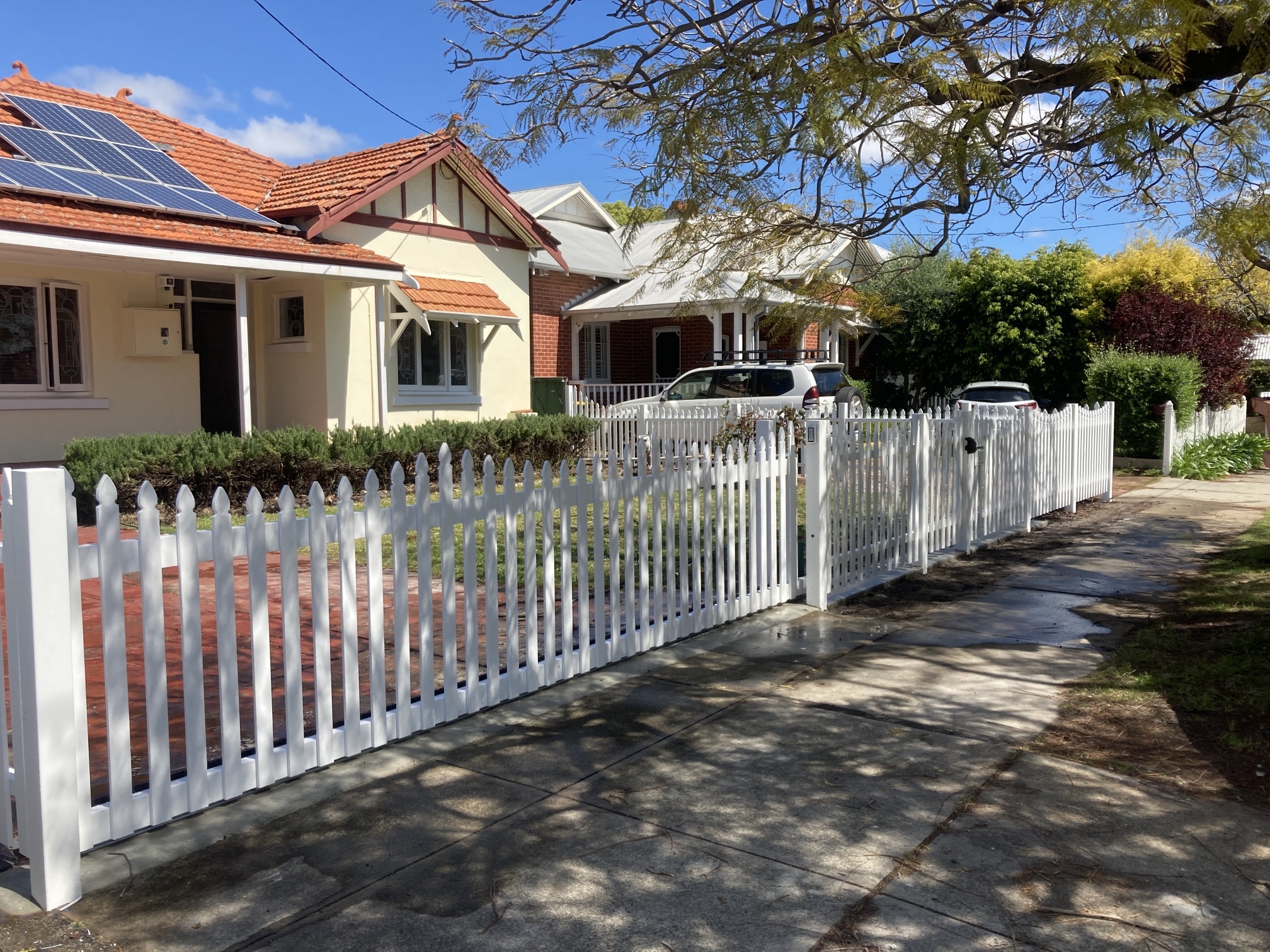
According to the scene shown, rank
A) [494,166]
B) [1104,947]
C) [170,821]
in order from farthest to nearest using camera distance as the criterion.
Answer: [494,166] < [170,821] < [1104,947]

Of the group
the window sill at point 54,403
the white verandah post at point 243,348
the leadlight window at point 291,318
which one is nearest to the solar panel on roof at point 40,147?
the white verandah post at point 243,348

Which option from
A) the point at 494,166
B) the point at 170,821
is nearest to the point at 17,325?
the point at 494,166

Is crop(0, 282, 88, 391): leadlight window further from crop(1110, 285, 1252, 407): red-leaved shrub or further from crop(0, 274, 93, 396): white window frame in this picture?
crop(1110, 285, 1252, 407): red-leaved shrub

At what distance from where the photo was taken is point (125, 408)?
44.3 ft

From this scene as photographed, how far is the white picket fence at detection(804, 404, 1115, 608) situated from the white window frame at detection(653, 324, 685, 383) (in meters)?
13.8

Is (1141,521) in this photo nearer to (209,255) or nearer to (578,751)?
(578,751)

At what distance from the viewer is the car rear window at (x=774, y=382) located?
17797 mm

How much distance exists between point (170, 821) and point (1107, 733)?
13.0ft

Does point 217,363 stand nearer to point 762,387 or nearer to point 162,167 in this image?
point 162,167

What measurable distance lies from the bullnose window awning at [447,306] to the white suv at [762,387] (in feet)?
9.74

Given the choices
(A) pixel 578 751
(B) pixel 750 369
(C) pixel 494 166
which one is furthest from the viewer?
(B) pixel 750 369

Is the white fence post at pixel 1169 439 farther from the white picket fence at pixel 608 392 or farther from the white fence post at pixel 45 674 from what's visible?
the white fence post at pixel 45 674

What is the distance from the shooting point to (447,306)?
16359 millimetres

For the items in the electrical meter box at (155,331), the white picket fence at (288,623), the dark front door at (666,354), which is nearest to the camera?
the white picket fence at (288,623)
